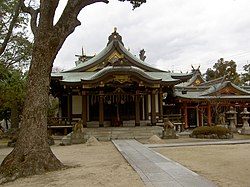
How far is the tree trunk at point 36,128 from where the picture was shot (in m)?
8.22

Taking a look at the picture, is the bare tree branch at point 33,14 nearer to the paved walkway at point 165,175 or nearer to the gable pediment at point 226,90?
the paved walkway at point 165,175

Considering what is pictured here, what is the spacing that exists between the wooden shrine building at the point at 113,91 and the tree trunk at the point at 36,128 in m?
11.3

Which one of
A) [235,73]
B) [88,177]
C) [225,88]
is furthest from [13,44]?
[235,73]

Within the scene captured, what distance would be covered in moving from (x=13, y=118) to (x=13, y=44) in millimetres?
13828

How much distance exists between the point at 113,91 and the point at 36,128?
538 inches

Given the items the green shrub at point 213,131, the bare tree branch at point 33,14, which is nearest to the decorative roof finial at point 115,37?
the green shrub at point 213,131

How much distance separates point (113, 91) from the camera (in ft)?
72.9

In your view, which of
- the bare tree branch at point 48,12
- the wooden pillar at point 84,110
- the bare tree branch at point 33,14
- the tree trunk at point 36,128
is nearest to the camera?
the tree trunk at point 36,128

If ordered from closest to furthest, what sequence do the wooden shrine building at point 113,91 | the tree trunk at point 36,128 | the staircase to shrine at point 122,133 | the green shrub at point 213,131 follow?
the tree trunk at point 36,128 → the green shrub at point 213,131 → the staircase to shrine at point 122,133 → the wooden shrine building at point 113,91

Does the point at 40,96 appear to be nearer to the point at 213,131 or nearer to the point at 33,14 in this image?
the point at 33,14

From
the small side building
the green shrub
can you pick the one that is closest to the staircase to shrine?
the green shrub

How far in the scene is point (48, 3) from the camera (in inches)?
358

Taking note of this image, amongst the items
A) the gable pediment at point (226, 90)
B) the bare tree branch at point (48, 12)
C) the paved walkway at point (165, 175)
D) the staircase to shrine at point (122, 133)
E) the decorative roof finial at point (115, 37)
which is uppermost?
the decorative roof finial at point (115, 37)

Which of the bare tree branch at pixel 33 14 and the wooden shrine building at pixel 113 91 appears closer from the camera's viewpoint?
the bare tree branch at pixel 33 14
